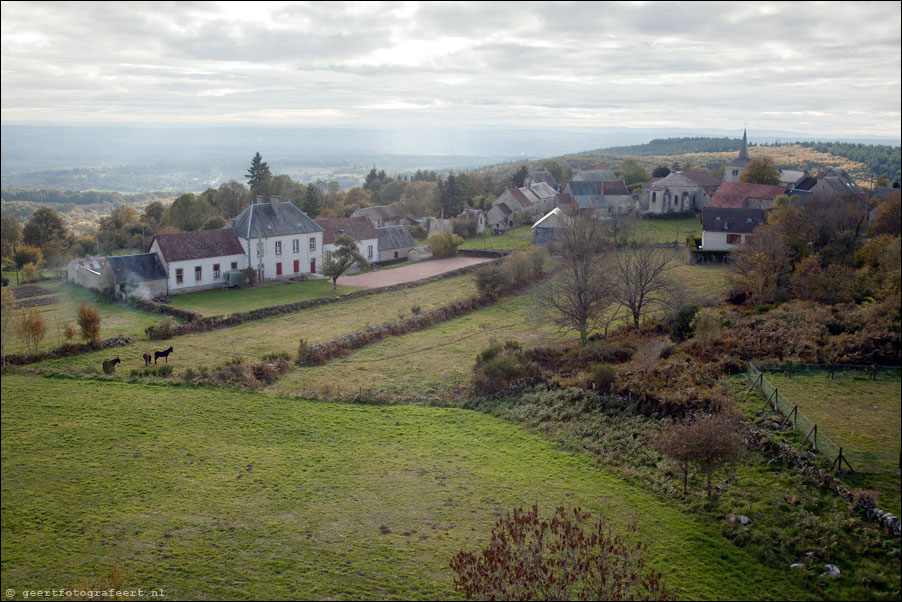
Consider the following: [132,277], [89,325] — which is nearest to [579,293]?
[89,325]

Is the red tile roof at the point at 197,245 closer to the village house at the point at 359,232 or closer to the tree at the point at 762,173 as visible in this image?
the village house at the point at 359,232

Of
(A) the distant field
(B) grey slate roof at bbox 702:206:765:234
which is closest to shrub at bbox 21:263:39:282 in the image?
(A) the distant field

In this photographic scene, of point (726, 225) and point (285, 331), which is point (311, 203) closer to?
point (285, 331)

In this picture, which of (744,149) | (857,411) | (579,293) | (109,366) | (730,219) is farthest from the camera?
(744,149)

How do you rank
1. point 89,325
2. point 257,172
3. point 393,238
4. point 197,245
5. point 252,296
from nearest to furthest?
point 89,325
point 252,296
point 197,245
point 393,238
point 257,172

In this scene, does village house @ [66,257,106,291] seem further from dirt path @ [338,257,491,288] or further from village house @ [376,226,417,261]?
village house @ [376,226,417,261]

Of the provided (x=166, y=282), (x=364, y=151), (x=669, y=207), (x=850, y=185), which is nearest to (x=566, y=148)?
(x=364, y=151)
